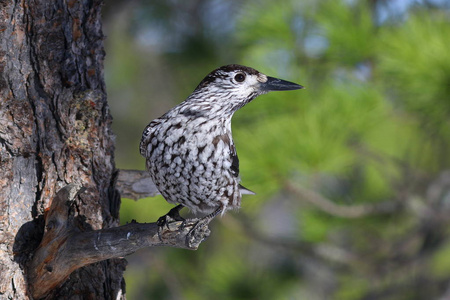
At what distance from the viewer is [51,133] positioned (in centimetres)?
219

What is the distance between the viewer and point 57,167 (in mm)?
2195

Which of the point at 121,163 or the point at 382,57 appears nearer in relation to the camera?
the point at 382,57

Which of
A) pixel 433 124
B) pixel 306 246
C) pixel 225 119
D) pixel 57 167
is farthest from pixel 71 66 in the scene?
pixel 306 246

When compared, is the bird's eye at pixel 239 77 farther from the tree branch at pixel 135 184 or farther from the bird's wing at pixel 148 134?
the tree branch at pixel 135 184

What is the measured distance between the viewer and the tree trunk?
2096 millimetres

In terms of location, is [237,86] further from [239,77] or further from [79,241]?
[79,241]

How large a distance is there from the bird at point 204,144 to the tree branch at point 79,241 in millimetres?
290

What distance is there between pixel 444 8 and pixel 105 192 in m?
2.41

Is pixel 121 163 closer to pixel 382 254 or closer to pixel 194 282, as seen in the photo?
pixel 194 282

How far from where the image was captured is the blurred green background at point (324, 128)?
3.45 m

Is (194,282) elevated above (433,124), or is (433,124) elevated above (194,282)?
(433,124)

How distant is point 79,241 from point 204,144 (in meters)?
0.66

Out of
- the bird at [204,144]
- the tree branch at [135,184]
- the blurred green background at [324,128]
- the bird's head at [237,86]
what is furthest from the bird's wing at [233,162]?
the blurred green background at [324,128]

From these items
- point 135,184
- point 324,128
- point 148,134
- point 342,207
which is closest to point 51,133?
point 148,134
